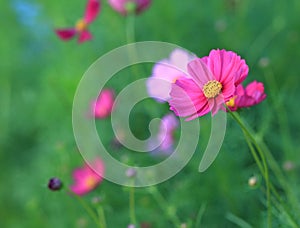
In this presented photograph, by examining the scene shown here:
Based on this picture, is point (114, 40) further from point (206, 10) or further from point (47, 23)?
point (47, 23)

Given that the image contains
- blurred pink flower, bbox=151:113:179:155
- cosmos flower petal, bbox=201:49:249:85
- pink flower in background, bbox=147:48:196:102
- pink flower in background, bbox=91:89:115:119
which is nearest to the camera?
cosmos flower petal, bbox=201:49:249:85

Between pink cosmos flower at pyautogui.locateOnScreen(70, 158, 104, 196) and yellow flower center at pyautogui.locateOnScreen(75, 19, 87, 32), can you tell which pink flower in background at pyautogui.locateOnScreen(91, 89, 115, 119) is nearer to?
pink cosmos flower at pyautogui.locateOnScreen(70, 158, 104, 196)

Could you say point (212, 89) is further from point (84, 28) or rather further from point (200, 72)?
point (84, 28)

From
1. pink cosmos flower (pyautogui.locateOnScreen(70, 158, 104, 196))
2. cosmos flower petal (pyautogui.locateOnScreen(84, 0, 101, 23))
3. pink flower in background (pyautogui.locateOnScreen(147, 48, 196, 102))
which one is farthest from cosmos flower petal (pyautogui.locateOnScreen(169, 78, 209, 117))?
pink cosmos flower (pyautogui.locateOnScreen(70, 158, 104, 196))

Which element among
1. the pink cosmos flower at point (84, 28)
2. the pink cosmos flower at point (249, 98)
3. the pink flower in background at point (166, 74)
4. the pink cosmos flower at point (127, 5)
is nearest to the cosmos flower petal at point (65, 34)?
the pink cosmos flower at point (84, 28)

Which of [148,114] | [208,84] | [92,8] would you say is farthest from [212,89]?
[148,114]

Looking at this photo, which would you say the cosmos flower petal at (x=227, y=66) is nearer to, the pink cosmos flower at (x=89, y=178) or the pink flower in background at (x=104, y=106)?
the pink cosmos flower at (x=89, y=178)

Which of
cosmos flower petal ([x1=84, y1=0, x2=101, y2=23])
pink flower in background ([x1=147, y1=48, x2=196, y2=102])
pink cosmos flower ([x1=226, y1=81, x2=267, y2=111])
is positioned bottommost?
pink cosmos flower ([x1=226, y1=81, x2=267, y2=111])
